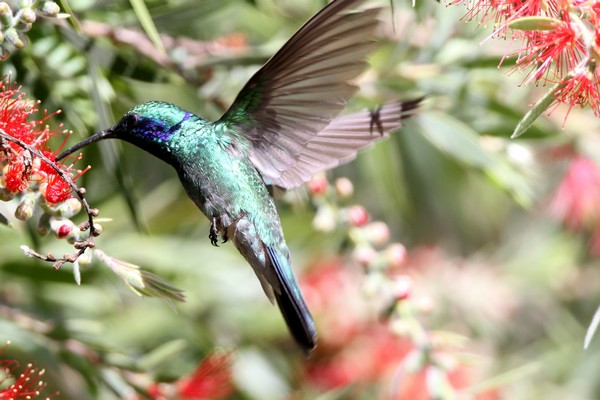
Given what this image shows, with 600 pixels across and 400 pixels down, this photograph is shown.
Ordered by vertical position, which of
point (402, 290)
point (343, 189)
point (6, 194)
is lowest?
point (402, 290)

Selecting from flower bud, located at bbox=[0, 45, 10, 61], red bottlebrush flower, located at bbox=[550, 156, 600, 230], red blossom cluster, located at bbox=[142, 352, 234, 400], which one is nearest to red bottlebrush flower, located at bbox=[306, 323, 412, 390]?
red bottlebrush flower, located at bbox=[550, 156, 600, 230]

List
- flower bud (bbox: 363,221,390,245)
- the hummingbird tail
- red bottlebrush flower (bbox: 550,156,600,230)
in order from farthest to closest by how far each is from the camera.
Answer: red bottlebrush flower (bbox: 550,156,600,230), flower bud (bbox: 363,221,390,245), the hummingbird tail

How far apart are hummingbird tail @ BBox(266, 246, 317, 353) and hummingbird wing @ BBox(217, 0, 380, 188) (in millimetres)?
143

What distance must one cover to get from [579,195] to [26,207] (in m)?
1.49

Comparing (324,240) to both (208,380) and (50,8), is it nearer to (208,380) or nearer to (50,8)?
(208,380)

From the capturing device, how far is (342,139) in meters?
1.47

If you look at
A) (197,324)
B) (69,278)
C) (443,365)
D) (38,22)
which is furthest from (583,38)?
(197,324)

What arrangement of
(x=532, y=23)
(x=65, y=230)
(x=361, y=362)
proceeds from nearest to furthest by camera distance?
1. (x=532, y=23)
2. (x=65, y=230)
3. (x=361, y=362)

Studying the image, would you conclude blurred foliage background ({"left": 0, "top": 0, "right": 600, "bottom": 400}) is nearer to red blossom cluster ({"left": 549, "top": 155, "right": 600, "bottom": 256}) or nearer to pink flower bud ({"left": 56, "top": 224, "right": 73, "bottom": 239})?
red blossom cluster ({"left": 549, "top": 155, "right": 600, "bottom": 256})

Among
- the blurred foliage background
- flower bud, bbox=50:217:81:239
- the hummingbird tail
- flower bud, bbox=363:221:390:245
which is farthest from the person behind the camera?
flower bud, bbox=363:221:390:245

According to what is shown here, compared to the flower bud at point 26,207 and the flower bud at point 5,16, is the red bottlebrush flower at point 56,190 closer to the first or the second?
the flower bud at point 26,207

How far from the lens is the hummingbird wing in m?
1.17

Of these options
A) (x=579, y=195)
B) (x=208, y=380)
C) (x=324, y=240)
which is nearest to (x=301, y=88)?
(x=208, y=380)

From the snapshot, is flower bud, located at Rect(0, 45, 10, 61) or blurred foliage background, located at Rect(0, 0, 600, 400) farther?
blurred foliage background, located at Rect(0, 0, 600, 400)
